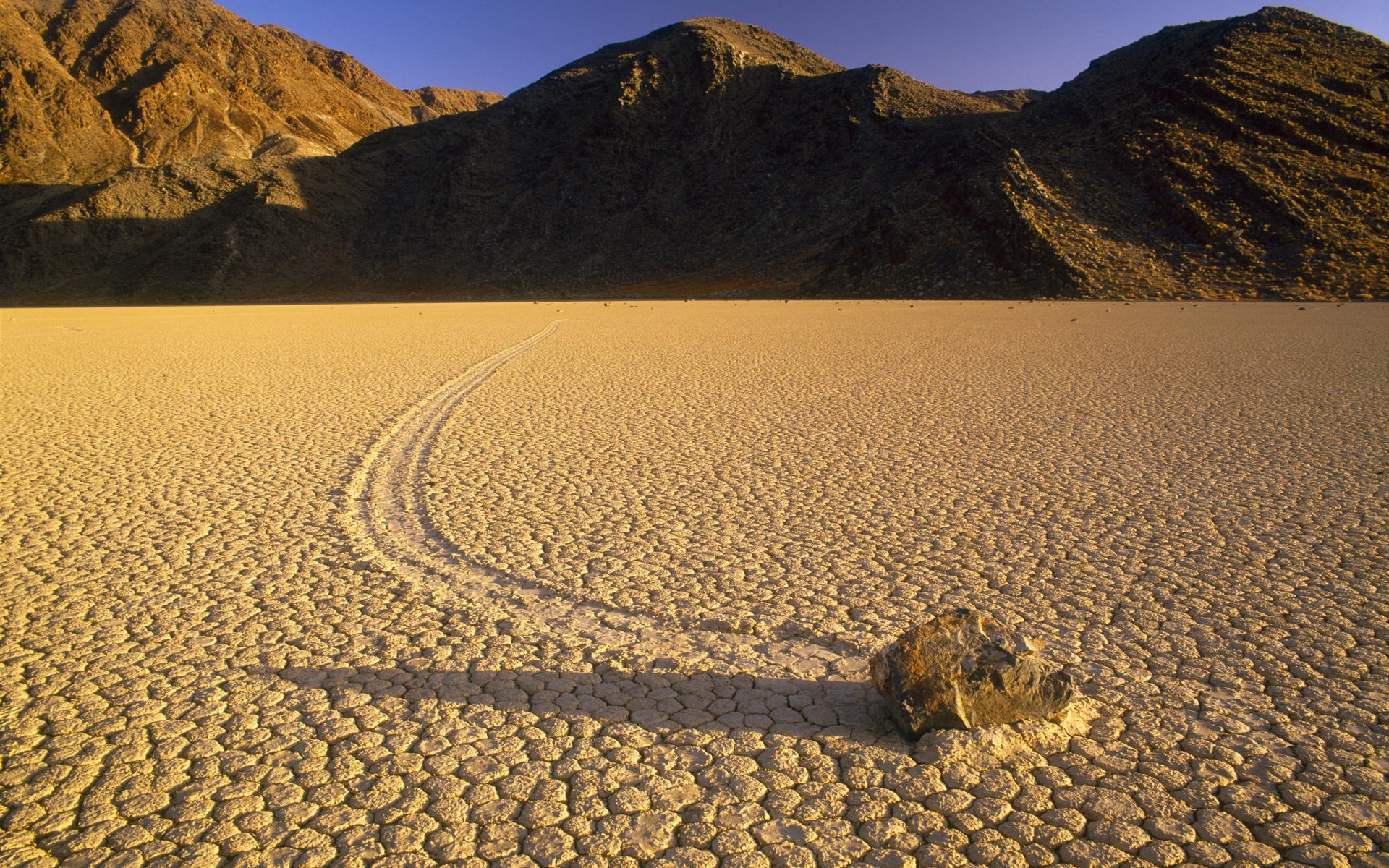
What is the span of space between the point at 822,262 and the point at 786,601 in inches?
1646

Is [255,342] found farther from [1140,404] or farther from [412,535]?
[1140,404]

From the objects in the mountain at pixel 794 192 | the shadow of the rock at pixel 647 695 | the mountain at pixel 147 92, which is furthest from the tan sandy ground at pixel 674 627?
the mountain at pixel 147 92

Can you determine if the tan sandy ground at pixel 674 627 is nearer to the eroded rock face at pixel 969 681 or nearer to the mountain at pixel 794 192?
the eroded rock face at pixel 969 681

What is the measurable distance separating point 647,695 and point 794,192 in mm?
53176

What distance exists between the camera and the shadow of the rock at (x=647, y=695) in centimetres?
302

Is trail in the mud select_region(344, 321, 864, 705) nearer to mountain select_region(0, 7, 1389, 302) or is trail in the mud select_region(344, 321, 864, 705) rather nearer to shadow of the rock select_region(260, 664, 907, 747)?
shadow of the rock select_region(260, 664, 907, 747)

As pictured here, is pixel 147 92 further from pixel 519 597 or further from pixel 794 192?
pixel 519 597

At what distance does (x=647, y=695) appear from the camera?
10.6ft

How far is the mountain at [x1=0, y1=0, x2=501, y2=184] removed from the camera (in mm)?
68750

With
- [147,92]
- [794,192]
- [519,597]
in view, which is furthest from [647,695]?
[147,92]

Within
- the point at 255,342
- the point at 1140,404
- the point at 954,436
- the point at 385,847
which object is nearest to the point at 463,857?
the point at 385,847

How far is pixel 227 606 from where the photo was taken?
4.03 meters

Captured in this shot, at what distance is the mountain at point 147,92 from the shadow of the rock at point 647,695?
246 ft

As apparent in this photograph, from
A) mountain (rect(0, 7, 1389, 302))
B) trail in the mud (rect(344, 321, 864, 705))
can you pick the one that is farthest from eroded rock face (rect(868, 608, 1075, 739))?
mountain (rect(0, 7, 1389, 302))
